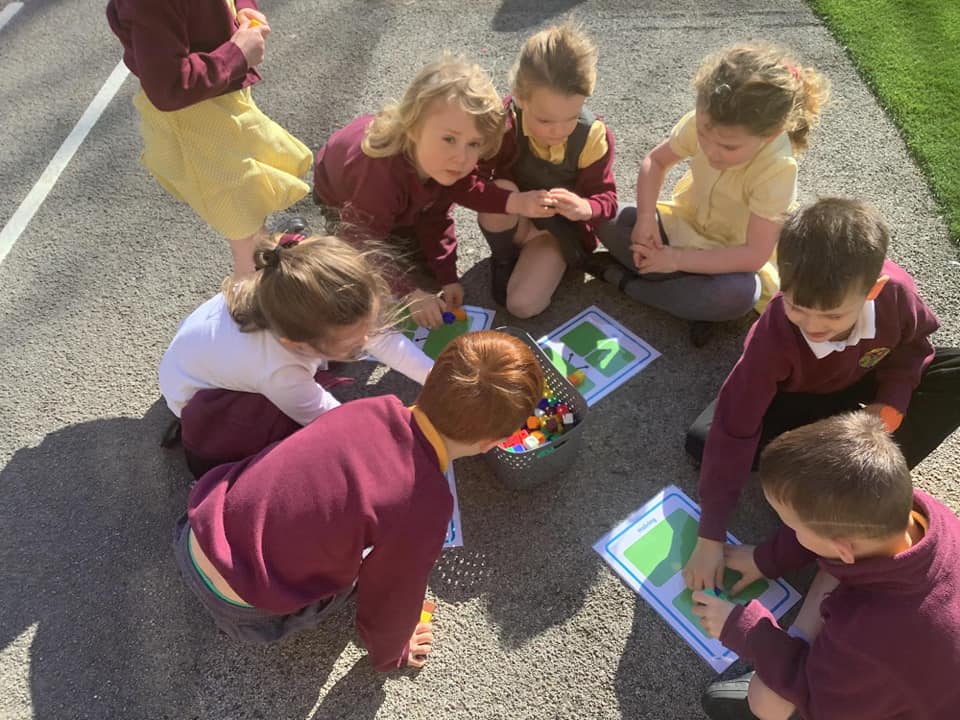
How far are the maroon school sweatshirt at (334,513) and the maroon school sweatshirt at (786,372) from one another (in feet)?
2.86

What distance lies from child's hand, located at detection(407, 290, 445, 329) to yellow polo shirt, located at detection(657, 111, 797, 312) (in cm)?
94

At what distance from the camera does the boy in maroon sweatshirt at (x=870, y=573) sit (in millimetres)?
1479

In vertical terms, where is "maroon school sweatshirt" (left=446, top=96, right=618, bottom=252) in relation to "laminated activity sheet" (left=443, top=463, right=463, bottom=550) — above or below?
above

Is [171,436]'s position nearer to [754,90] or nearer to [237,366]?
[237,366]

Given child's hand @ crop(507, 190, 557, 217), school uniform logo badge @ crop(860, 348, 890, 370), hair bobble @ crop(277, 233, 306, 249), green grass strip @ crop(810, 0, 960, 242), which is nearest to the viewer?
hair bobble @ crop(277, 233, 306, 249)

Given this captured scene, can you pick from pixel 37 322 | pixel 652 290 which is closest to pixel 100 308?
pixel 37 322

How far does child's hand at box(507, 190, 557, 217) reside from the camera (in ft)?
8.79

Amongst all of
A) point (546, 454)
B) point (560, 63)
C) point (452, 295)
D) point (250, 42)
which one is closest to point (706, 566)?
point (546, 454)

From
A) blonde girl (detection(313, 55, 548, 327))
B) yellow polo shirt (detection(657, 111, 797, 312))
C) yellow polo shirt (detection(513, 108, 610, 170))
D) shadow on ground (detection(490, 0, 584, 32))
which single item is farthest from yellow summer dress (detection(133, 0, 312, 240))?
shadow on ground (detection(490, 0, 584, 32))

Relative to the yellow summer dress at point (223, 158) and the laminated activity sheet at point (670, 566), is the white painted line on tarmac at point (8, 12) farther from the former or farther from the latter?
the laminated activity sheet at point (670, 566)

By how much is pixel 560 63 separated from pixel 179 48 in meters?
1.21

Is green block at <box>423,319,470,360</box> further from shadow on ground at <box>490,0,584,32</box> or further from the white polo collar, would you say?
shadow on ground at <box>490,0,584,32</box>

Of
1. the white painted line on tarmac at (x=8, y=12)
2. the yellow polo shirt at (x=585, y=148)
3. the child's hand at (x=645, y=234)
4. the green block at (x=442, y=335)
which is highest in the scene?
the white painted line on tarmac at (x=8, y=12)

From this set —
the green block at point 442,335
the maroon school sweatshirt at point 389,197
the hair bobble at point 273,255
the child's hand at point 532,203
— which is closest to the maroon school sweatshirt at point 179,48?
the maroon school sweatshirt at point 389,197
